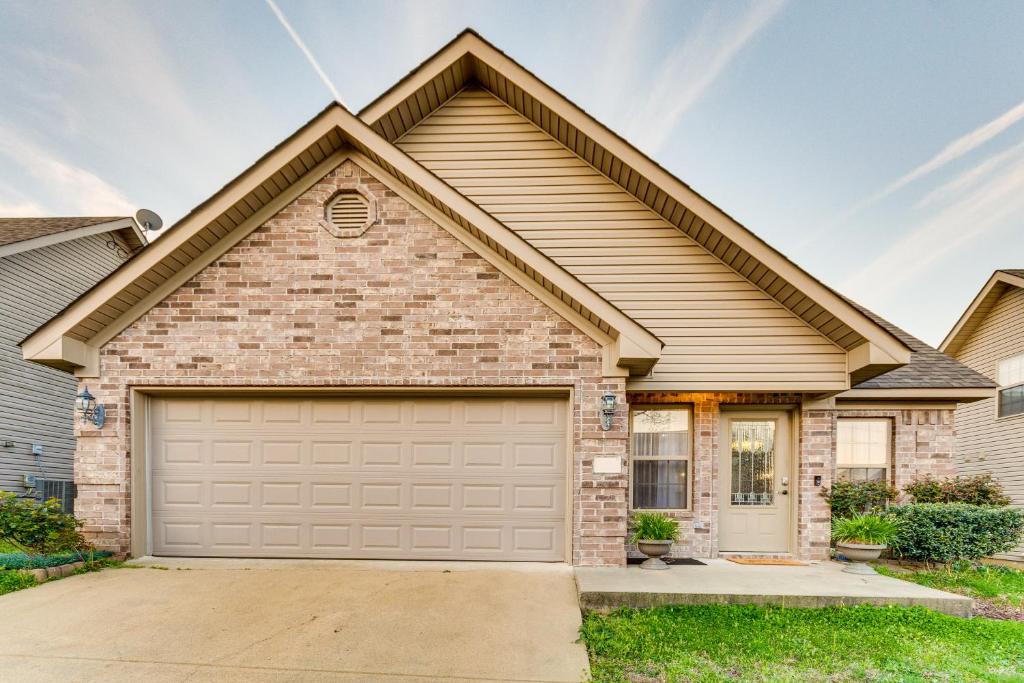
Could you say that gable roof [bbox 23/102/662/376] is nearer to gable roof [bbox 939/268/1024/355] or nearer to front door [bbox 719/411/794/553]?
front door [bbox 719/411/794/553]

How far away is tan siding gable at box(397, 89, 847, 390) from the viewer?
6816mm

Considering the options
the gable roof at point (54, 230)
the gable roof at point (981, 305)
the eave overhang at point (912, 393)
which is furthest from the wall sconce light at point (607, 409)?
the gable roof at point (54, 230)

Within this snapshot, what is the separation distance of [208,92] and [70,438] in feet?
31.0

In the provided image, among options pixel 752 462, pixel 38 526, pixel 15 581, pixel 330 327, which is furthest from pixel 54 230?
pixel 752 462

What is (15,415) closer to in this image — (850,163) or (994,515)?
(994,515)

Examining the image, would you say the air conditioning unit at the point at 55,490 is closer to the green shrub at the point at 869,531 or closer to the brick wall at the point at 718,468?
the brick wall at the point at 718,468

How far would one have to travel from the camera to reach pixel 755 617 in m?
4.85

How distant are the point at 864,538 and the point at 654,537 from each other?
2903 mm

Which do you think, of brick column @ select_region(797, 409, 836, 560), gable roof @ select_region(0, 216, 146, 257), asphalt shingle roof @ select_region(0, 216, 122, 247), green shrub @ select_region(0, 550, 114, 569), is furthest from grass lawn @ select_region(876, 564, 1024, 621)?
asphalt shingle roof @ select_region(0, 216, 122, 247)

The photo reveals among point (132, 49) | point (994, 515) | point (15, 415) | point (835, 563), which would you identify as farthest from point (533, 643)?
point (132, 49)

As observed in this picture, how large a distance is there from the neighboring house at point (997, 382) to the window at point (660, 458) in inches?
332

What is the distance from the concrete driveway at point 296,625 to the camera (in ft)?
12.2

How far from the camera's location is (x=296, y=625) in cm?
443

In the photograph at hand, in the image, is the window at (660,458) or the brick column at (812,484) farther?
the window at (660,458)
